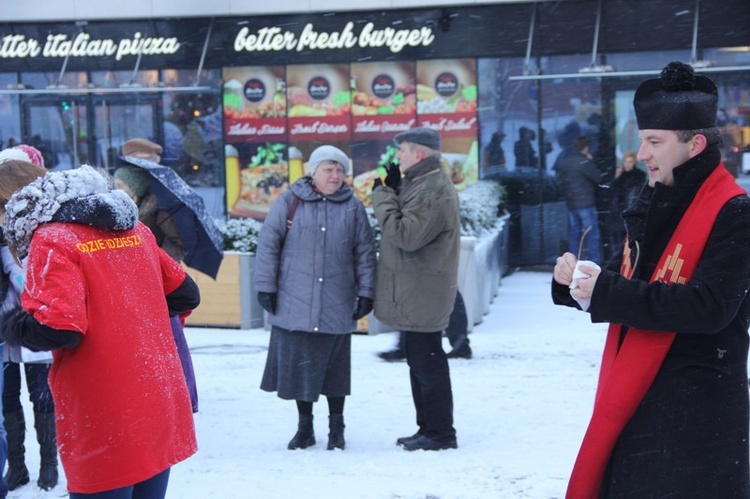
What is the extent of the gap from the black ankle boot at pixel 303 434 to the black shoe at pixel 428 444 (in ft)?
1.99

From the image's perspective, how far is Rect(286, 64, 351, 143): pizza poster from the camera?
1581 centimetres

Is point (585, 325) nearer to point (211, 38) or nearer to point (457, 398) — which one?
point (457, 398)

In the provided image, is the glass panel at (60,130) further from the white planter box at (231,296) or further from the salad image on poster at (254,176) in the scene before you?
the white planter box at (231,296)

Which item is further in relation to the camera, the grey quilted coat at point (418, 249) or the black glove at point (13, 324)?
the grey quilted coat at point (418, 249)

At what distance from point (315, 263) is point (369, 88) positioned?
32.2ft

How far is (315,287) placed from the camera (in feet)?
20.3

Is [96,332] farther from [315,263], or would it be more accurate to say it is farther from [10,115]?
[10,115]

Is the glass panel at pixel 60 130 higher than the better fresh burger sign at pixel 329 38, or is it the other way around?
the better fresh burger sign at pixel 329 38

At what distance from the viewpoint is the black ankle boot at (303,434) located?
6242mm

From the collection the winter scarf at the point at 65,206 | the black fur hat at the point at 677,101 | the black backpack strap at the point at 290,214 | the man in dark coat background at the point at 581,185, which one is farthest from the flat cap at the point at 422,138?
the man in dark coat background at the point at 581,185

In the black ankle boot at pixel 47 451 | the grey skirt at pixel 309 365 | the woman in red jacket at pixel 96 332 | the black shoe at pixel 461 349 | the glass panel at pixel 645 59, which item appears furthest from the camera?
the glass panel at pixel 645 59

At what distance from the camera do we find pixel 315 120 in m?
15.9

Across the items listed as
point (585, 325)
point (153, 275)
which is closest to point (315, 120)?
point (585, 325)

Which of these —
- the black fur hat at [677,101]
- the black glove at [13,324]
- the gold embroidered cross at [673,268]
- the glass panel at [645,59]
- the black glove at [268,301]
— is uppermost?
the glass panel at [645,59]
